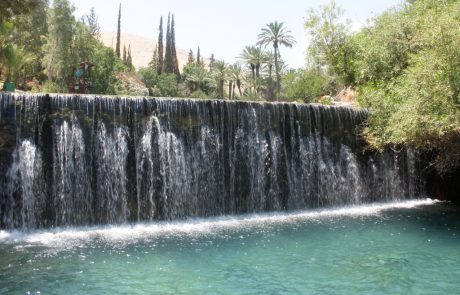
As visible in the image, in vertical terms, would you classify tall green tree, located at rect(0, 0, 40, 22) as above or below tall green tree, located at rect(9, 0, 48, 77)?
below

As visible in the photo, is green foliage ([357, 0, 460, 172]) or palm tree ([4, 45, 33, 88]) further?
palm tree ([4, 45, 33, 88])

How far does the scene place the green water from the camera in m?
9.25

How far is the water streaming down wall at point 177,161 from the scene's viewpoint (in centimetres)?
1486

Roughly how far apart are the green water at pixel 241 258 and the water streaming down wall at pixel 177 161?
1.13 m

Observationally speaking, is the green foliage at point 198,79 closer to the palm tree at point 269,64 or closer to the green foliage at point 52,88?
the palm tree at point 269,64

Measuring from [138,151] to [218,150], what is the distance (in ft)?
10.1

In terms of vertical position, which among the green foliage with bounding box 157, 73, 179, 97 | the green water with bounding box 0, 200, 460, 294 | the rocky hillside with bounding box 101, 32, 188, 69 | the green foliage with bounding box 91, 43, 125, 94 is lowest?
the green water with bounding box 0, 200, 460, 294

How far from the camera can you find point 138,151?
16453mm

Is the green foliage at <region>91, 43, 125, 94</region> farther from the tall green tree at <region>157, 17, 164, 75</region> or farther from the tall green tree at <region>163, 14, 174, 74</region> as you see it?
the tall green tree at <region>157, 17, 164, 75</region>

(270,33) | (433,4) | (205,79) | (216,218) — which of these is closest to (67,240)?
(216,218)

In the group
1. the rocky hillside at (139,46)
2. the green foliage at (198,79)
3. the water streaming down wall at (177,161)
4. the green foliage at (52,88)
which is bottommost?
the water streaming down wall at (177,161)

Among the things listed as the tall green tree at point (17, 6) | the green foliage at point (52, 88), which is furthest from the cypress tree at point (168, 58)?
the tall green tree at point (17, 6)

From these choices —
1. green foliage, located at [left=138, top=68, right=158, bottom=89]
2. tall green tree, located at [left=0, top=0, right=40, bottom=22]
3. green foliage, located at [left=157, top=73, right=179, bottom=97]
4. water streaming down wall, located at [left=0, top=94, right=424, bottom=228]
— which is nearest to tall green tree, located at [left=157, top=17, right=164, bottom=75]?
green foliage, located at [left=138, top=68, right=158, bottom=89]

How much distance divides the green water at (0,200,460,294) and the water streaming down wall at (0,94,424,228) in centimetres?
113
